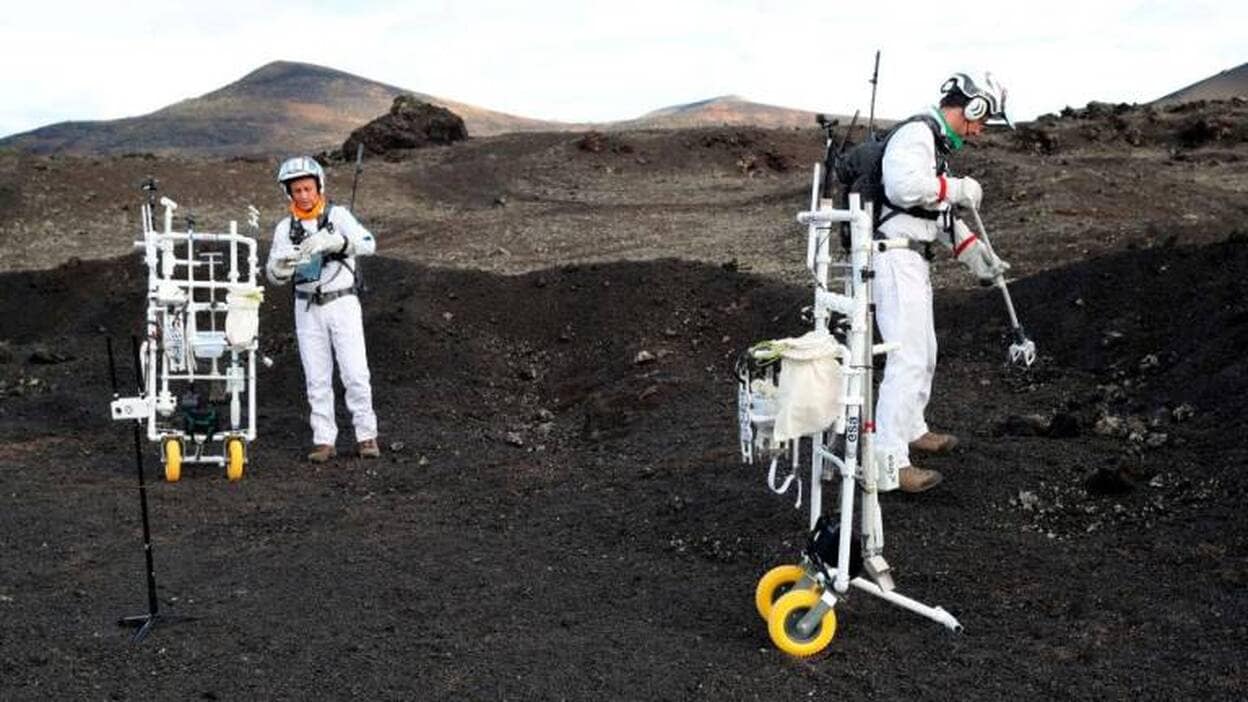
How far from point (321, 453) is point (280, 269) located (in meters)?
1.48

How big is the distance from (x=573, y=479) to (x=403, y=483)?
48.8 inches

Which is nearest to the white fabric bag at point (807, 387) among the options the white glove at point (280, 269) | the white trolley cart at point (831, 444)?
the white trolley cart at point (831, 444)

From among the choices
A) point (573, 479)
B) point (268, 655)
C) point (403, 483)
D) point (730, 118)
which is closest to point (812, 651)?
point (268, 655)

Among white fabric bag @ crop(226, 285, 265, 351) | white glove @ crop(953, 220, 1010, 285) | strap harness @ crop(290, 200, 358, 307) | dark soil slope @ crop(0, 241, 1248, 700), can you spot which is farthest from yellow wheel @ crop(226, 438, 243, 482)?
white glove @ crop(953, 220, 1010, 285)

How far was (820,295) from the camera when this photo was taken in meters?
5.47

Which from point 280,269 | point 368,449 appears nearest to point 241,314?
point 280,269

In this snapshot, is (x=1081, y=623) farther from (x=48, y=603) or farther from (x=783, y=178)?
(x=783, y=178)

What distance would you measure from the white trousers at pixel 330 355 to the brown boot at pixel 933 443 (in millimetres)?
4270

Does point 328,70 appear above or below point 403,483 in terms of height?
above

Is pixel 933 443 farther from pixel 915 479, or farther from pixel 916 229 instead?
pixel 916 229

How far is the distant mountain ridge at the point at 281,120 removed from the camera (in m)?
49.9

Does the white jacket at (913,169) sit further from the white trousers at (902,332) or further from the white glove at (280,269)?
the white glove at (280,269)

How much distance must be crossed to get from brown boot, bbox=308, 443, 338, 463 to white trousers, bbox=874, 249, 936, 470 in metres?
4.69

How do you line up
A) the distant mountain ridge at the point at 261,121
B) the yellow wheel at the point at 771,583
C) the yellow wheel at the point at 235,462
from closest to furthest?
1. the yellow wheel at the point at 771,583
2. the yellow wheel at the point at 235,462
3. the distant mountain ridge at the point at 261,121
